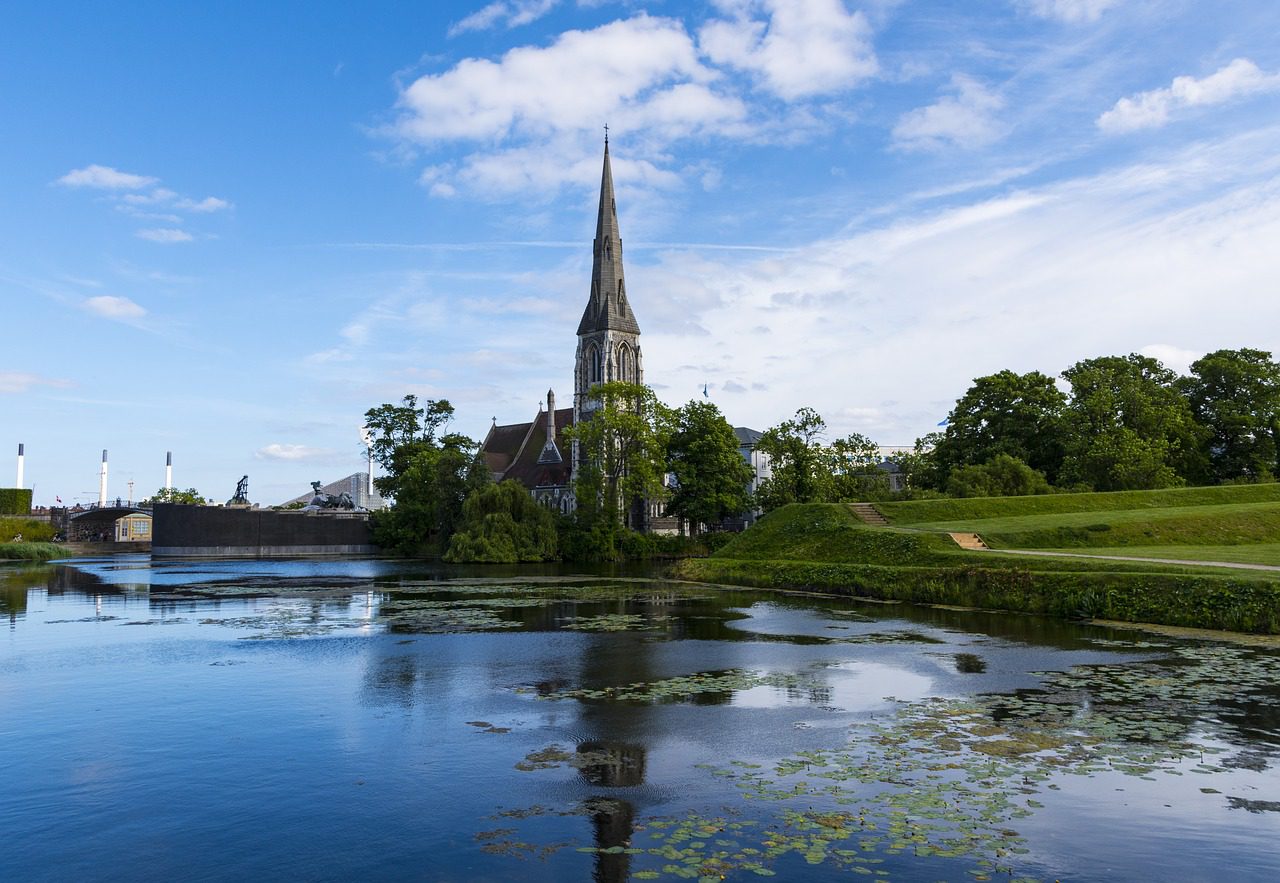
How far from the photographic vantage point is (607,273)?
112 meters

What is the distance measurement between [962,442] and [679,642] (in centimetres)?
4846

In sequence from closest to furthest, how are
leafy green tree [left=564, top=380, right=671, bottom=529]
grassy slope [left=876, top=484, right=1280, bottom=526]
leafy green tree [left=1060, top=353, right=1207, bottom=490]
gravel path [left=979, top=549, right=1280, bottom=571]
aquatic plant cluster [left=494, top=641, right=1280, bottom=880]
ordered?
aquatic plant cluster [left=494, top=641, right=1280, bottom=880] < gravel path [left=979, top=549, right=1280, bottom=571] < grassy slope [left=876, top=484, right=1280, bottom=526] < leafy green tree [left=1060, top=353, right=1207, bottom=490] < leafy green tree [left=564, top=380, right=671, bottom=529]

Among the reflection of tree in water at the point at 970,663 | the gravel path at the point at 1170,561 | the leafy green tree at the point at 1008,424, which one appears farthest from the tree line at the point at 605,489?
the reflection of tree in water at the point at 970,663

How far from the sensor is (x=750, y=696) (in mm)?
15508

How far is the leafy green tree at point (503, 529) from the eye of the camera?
2729 inches

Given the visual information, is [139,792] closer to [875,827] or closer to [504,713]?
[504,713]

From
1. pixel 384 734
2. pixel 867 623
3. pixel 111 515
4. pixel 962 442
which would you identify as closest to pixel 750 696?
pixel 384 734

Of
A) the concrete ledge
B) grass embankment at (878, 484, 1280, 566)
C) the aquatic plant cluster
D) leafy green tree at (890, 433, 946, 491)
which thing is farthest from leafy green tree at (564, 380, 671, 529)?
the aquatic plant cluster

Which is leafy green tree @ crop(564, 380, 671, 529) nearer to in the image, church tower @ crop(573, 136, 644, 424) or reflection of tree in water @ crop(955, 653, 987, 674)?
church tower @ crop(573, 136, 644, 424)

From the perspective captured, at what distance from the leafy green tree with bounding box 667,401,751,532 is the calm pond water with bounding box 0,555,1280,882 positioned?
57.0 m

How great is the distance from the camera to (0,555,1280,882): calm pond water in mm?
8359

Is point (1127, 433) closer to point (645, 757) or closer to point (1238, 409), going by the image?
point (1238, 409)

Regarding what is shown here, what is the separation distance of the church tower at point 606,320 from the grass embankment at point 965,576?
208 ft

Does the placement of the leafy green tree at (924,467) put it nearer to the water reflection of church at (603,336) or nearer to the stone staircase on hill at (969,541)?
the stone staircase on hill at (969,541)
